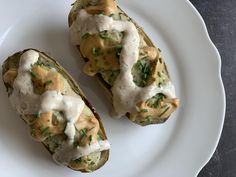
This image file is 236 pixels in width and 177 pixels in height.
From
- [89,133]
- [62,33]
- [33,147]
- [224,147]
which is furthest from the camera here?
[224,147]

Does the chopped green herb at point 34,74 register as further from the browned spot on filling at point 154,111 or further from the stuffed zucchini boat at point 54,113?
the browned spot on filling at point 154,111

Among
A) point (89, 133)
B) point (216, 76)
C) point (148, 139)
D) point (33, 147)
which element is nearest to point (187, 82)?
point (216, 76)

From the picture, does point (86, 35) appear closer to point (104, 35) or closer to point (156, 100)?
point (104, 35)

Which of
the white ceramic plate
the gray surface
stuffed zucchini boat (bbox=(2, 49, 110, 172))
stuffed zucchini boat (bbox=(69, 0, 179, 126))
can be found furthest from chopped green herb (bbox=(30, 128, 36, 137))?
the gray surface

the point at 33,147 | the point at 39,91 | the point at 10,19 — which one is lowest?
the point at 33,147

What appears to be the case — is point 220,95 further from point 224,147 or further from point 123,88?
point 123,88

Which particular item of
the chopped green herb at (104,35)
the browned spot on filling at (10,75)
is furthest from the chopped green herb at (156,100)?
the browned spot on filling at (10,75)

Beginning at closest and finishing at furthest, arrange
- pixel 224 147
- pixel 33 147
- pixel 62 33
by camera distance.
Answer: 1. pixel 33 147
2. pixel 62 33
3. pixel 224 147

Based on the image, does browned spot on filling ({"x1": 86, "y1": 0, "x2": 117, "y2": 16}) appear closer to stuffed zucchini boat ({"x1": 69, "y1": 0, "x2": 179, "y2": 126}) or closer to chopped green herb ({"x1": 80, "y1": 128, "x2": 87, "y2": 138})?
stuffed zucchini boat ({"x1": 69, "y1": 0, "x2": 179, "y2": 126})
